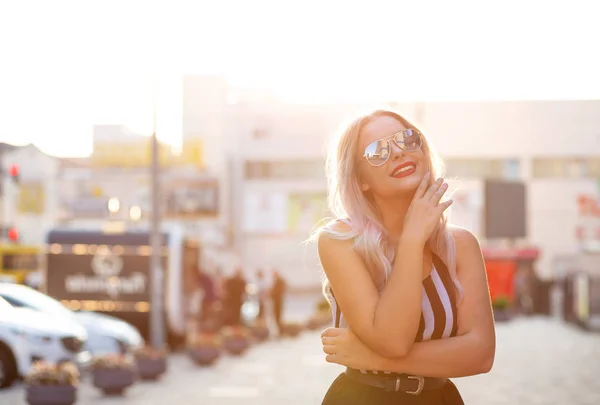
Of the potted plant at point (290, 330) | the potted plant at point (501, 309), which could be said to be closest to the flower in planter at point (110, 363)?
the potted plant at point (290, 330)

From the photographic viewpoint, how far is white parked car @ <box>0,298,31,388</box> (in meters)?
12.6

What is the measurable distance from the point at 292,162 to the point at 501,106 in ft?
46.3

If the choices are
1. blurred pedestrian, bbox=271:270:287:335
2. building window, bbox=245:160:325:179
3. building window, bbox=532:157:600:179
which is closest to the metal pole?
blurred pedestrian, bbox=271:270:287:335

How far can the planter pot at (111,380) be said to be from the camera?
1328cm

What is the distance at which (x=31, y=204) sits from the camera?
50.3 metres

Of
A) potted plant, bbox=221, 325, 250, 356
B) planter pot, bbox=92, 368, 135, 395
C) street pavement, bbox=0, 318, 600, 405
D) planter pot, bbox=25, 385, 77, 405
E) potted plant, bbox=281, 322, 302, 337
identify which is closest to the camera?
planter pot, bbox=25, 385, 77, 405

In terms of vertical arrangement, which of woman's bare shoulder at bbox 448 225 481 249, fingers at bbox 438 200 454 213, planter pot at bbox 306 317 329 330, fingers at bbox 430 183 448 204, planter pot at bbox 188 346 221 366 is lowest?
planter pot at bbox 306 317 329 330

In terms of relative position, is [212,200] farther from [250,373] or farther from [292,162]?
[250,373]

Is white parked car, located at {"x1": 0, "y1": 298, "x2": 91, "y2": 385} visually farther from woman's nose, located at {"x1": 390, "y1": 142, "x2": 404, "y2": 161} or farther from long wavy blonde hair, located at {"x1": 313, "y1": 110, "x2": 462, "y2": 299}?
woman's nose, located at {"x1": 390, "y1": 142, "x2": 404, "y2": 161}

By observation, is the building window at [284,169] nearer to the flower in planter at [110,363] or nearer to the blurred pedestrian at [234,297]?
the blurred pedestrian at [234,297]

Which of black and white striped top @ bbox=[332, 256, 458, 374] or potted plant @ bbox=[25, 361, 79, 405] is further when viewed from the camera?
potted plant @ bbox=[25, 361, 79, 405]

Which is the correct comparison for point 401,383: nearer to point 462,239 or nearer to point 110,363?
point 462,239

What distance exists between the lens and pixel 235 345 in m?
19.4

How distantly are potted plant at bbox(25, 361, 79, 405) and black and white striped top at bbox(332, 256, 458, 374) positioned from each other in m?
9.41
